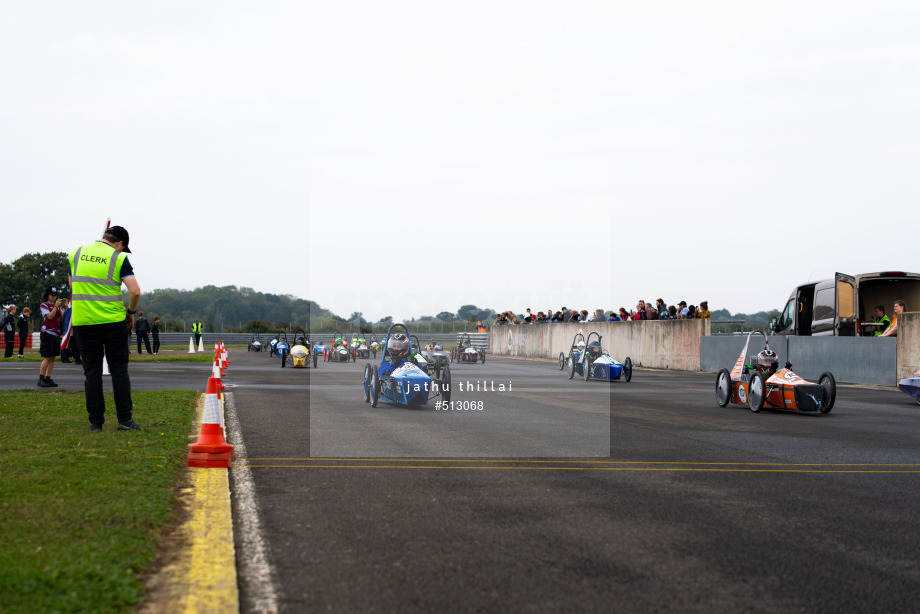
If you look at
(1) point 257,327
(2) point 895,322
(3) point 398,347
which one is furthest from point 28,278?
(2) point 895,322

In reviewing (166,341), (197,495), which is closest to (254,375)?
(197,495)

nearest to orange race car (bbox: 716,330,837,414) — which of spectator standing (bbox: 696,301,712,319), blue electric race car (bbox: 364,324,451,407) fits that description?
blue electric race car (bbox: 364,324,451,407)

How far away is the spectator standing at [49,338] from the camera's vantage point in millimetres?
14102

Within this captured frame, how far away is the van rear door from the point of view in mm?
20812

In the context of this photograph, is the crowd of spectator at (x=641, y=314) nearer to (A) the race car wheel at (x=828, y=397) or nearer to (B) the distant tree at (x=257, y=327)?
(A) the race car wheel at (x=828, y=397)

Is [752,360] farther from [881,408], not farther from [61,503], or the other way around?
[61,503]

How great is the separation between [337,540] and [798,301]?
70.0 ft

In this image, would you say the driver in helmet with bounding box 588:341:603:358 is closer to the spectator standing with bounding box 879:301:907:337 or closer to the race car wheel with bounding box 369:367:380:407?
the spectator standing with bounding box 879:301:907:337

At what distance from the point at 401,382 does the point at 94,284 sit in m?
5.80

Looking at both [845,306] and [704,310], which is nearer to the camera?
[845,306]

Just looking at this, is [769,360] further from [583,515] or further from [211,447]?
[211,447]

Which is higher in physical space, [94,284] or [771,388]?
[94,284]

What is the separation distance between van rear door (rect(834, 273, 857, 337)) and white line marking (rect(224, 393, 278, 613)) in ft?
59.5

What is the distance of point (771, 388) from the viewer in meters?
13.3
